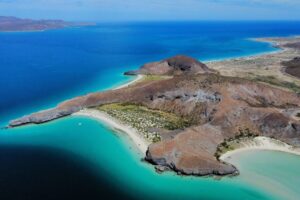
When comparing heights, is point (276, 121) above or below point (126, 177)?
above

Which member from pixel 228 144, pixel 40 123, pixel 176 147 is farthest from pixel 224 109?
pixel 40 123

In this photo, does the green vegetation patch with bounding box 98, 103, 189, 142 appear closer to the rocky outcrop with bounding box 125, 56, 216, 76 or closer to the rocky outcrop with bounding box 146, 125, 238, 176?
the rocky outcrop with bounding box 146, 125, 238, 176

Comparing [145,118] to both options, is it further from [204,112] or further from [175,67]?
[175,67]

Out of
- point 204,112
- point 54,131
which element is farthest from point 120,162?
point 204,112

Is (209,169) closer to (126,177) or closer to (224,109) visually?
(126,177)

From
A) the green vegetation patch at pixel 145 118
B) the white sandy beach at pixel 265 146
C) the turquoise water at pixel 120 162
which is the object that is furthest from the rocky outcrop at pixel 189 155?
the green vegetation patch at pixel 145 118

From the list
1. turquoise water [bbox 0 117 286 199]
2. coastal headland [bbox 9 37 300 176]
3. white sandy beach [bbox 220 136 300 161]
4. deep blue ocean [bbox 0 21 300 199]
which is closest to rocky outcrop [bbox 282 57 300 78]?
deep blue ocean [bbox 0 21 300 199]

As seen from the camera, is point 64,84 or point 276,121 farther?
point 64,84
